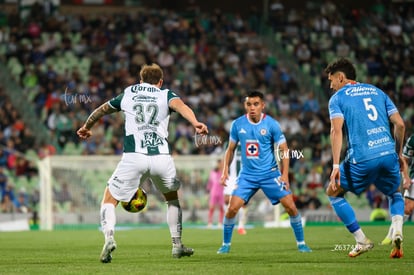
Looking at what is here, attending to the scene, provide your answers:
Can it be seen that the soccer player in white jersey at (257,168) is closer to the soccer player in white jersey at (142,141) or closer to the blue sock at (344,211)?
the blue sock at (344,211)

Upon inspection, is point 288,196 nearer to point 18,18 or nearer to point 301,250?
point 301,250

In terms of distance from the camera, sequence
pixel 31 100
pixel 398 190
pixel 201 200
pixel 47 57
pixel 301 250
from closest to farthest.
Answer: pixel 398 190
pixel 301 250
pixel 201 200
pixel 31 100
pixel 47 57

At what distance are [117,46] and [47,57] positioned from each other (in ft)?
8.16

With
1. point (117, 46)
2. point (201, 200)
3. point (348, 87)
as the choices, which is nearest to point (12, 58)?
point (117, 46)

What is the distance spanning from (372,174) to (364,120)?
0.63m

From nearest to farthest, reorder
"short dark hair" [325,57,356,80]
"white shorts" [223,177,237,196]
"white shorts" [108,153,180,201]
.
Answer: "white shorts" [108,153,180,201] → "short dark hair" [325,57,356,80] → "white shorts" [223,177,237,196]

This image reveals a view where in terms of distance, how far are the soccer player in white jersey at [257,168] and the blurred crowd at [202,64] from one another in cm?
1284

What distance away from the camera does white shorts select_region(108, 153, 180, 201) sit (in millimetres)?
11680

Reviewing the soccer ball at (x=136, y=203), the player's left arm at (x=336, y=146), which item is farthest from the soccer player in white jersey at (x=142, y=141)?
the player's left arm at (x=336, y=146)

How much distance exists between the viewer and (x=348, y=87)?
1177cm

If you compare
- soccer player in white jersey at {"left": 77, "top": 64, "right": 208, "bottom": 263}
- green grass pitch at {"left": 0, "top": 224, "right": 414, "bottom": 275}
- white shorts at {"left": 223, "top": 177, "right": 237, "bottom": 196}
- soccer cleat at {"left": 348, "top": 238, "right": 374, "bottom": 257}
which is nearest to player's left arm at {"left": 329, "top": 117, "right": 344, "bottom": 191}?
soccer cleat at {"left": 348, "top": 238, "right": 374, "bottom": 257}

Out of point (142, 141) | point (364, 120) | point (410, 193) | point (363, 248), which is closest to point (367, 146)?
point (364, 120)

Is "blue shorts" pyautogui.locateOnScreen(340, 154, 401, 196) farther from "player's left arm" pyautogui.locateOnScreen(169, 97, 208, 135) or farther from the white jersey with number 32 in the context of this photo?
the white jersey with number 32

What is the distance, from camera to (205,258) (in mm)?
12570
